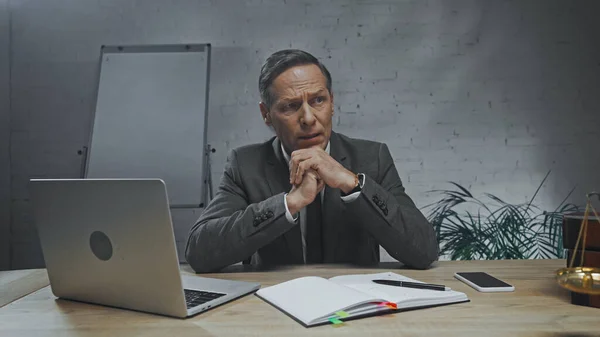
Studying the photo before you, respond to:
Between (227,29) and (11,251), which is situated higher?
(227,29)

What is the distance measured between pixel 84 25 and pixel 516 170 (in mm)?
2943

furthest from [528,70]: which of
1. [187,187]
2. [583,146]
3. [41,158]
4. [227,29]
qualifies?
[41,158]

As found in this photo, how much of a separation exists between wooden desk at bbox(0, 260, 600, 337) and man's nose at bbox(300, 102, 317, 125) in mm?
740

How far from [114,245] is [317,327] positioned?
40 cm

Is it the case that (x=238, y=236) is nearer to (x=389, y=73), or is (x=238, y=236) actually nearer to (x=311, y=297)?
(x=311, y=297)

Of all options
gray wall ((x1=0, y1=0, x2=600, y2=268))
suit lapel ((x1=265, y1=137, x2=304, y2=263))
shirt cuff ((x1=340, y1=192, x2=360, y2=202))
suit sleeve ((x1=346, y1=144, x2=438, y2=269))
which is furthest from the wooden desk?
gray wall ((x1=0, y1=0, x2=600, y2=268))

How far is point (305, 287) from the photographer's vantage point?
1135 millimetres

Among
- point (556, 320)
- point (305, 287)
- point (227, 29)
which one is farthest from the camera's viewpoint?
point (227, 29)

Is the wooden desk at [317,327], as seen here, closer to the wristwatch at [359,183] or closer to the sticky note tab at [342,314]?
the sticky note tab at [342,314]

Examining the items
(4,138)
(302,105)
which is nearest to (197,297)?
(302,105)

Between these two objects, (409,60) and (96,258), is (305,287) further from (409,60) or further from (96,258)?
(409,60)

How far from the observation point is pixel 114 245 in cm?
101

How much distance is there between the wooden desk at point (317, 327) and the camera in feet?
3.00

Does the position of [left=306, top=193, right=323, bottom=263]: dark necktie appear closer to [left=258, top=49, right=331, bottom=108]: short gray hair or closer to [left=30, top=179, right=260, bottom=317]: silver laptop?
[left=258, top=49, right=331, bottom=108]: short gray hair
